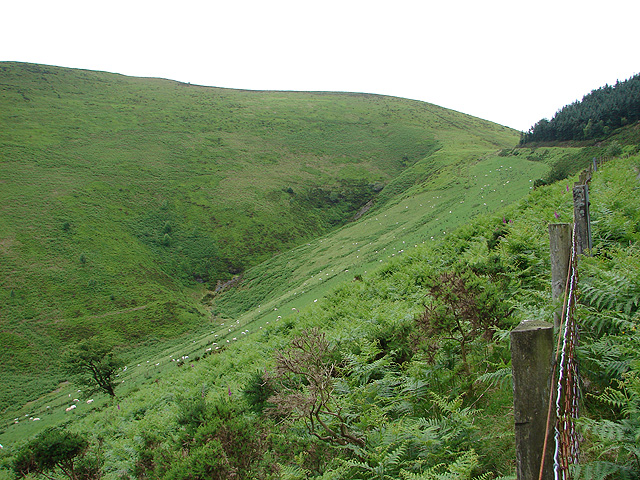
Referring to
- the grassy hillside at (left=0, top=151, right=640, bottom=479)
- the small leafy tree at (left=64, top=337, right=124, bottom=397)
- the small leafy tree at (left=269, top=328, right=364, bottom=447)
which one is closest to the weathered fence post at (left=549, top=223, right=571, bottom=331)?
the grassy hillside at (left=0, top=151, right=640, bottom=479)

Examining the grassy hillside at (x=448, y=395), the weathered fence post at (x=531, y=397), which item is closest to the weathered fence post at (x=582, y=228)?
the grassy hillside at (x=448, y=395)

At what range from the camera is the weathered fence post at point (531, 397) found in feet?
6.08

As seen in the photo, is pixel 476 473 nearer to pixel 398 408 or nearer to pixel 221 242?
pixel 398 408

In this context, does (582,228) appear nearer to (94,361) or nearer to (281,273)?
(94,361)

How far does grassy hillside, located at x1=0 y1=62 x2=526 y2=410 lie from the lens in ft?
164

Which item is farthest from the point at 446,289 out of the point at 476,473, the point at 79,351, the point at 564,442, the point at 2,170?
the point at 2,170

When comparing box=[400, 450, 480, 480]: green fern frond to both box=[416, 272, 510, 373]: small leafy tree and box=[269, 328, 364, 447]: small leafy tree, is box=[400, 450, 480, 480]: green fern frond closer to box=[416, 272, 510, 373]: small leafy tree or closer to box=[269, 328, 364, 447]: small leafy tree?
box=[269, 328, 364, 447]: small leafy tree

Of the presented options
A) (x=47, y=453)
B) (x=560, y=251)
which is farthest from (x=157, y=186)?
(x=560, y=251)

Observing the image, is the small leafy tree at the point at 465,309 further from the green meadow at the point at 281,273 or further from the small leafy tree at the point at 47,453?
the small leafy tree at the point at 47,453

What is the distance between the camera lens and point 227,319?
156 feet

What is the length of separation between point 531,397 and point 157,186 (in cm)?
8239

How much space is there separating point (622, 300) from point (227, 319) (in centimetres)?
4663

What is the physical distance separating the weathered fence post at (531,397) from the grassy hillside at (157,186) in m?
47.5

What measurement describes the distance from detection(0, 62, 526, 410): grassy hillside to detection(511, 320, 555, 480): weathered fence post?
1869 inches
